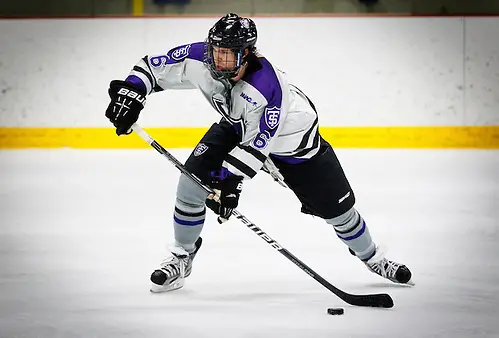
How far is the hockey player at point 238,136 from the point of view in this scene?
119 inches

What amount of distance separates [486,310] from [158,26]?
5012 millimetres

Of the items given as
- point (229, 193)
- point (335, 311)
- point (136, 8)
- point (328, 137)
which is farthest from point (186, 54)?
point (136, 8)

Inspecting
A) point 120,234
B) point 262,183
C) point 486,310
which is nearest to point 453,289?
point 486,310

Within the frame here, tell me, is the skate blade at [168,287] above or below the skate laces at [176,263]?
below

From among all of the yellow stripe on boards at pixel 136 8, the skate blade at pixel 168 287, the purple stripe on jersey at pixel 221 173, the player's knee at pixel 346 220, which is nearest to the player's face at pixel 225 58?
the purple stripe on jersey at pixel 221 173

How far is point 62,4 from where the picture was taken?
771 cm

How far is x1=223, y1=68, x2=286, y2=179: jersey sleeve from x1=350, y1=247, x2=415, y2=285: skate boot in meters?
0.72

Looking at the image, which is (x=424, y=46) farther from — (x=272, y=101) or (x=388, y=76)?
(x=272, y=101)

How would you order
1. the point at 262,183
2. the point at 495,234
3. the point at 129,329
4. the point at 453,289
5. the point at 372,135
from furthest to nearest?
the point at 372,135
the point at 262,183
the point at 495,234
the point at 453,289
the point at 129,329

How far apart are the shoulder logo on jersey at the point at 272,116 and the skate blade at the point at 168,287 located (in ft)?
2.45

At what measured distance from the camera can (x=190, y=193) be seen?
332 centimetres

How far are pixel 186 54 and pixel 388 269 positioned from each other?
1.11 m

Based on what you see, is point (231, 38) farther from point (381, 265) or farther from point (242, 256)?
point (242, 256)

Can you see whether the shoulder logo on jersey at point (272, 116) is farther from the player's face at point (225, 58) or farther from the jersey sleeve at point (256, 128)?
the player's face at point (225, 58)
